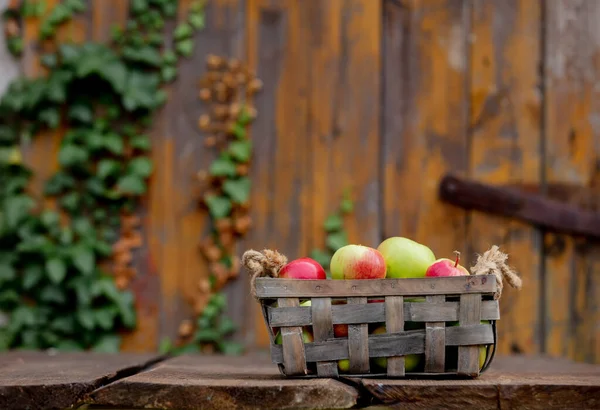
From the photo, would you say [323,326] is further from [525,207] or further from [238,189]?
[525,207]

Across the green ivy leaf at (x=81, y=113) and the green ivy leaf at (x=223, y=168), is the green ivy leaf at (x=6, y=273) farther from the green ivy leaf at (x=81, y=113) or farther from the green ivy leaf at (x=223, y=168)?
the green ivy leaf at (x=223, y=168)

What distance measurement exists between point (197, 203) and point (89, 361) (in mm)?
1047

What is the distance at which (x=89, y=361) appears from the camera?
167 cm

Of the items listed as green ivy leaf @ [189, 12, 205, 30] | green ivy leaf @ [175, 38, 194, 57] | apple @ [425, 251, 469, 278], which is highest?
green ivy leaf @ [189, 12, 205, 30]

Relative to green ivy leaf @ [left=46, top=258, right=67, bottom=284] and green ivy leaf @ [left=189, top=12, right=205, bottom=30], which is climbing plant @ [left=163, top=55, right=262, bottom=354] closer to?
green ivy leaf @ [left=189, top=12, right=205, bottom=30]

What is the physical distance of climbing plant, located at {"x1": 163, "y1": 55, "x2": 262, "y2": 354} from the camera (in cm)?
261

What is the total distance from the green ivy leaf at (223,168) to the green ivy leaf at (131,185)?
0.23 metres

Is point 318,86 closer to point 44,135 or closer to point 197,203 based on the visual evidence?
point 197,203

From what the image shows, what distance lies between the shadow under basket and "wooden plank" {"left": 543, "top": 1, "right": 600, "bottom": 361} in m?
1.51

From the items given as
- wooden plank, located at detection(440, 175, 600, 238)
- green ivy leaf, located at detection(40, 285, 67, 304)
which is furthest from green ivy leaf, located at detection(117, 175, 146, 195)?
wooden plank, located at detection(440, 175, 600, 238)

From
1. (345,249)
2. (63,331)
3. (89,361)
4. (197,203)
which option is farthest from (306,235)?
(345,249)

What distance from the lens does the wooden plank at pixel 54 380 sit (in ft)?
3.76

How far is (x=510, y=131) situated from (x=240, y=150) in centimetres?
89

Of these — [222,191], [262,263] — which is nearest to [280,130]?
[222,191]
